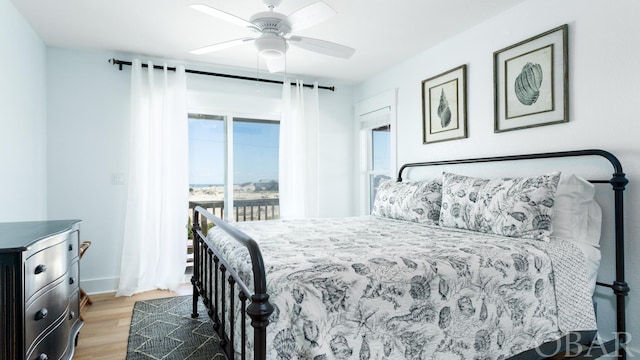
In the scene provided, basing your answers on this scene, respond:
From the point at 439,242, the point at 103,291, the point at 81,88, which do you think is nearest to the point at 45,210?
the point at 103,291

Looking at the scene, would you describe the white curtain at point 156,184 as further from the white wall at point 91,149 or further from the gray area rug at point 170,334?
Answer: the gray area rug at point 170,334

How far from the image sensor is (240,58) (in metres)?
3.56

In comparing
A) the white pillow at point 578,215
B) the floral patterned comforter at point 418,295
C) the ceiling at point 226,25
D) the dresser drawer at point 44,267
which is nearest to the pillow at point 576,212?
the white pillow at point 578,215

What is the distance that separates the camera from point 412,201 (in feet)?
9.32

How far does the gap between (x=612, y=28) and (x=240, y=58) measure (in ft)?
9.66

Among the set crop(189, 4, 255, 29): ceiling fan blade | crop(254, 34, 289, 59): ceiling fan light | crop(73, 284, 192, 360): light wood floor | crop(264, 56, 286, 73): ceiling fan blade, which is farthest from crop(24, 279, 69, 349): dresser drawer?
crop(264, 56, 286, 73): ceiling fan blade

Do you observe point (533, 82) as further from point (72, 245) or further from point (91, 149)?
point (91, 149)

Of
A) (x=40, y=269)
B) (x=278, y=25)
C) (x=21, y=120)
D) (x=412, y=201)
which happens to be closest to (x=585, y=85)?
(x=412, y=201)

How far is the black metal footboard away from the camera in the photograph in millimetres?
1111

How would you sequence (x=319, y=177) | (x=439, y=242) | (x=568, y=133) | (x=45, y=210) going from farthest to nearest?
1. (x=319, y=177)
2. (x=45, y=210)
3. (x=568, y=133)
4. (x=439, y=242)

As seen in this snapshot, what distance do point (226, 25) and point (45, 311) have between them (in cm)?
226

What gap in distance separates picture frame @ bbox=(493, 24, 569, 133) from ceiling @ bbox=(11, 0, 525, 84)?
36cm

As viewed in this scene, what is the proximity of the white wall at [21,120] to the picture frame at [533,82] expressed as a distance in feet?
11.3

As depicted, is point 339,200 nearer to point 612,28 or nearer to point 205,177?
point 205,177
